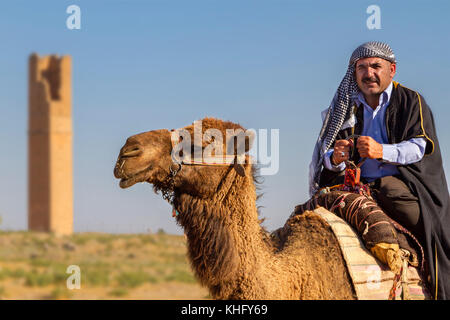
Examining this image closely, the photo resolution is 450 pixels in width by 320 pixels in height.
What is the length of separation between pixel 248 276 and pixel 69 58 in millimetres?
52570

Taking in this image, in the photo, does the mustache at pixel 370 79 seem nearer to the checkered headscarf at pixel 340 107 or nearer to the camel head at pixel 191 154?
the checkered headscarf at pixel 340 107

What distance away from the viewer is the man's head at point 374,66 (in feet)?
19.2

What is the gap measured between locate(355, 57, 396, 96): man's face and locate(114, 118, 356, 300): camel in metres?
1.55

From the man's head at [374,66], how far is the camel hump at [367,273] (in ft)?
4.35

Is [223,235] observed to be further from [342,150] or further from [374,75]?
[374,75]

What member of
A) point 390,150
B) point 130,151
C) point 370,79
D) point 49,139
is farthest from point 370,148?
point 49,139

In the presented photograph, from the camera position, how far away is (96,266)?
101 ft

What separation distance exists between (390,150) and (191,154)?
5.86 ft

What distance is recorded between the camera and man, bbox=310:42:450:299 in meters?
5.47

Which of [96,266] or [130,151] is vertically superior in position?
[130,151]

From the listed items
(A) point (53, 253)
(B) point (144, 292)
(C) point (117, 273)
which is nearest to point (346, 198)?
(B) point (144, 292)

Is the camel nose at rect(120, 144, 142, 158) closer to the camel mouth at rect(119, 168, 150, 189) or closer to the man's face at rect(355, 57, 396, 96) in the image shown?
the camel mouth at rect(119, 168, 150, 189)

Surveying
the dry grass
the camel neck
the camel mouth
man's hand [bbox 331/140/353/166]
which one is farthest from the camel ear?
the dry grass
